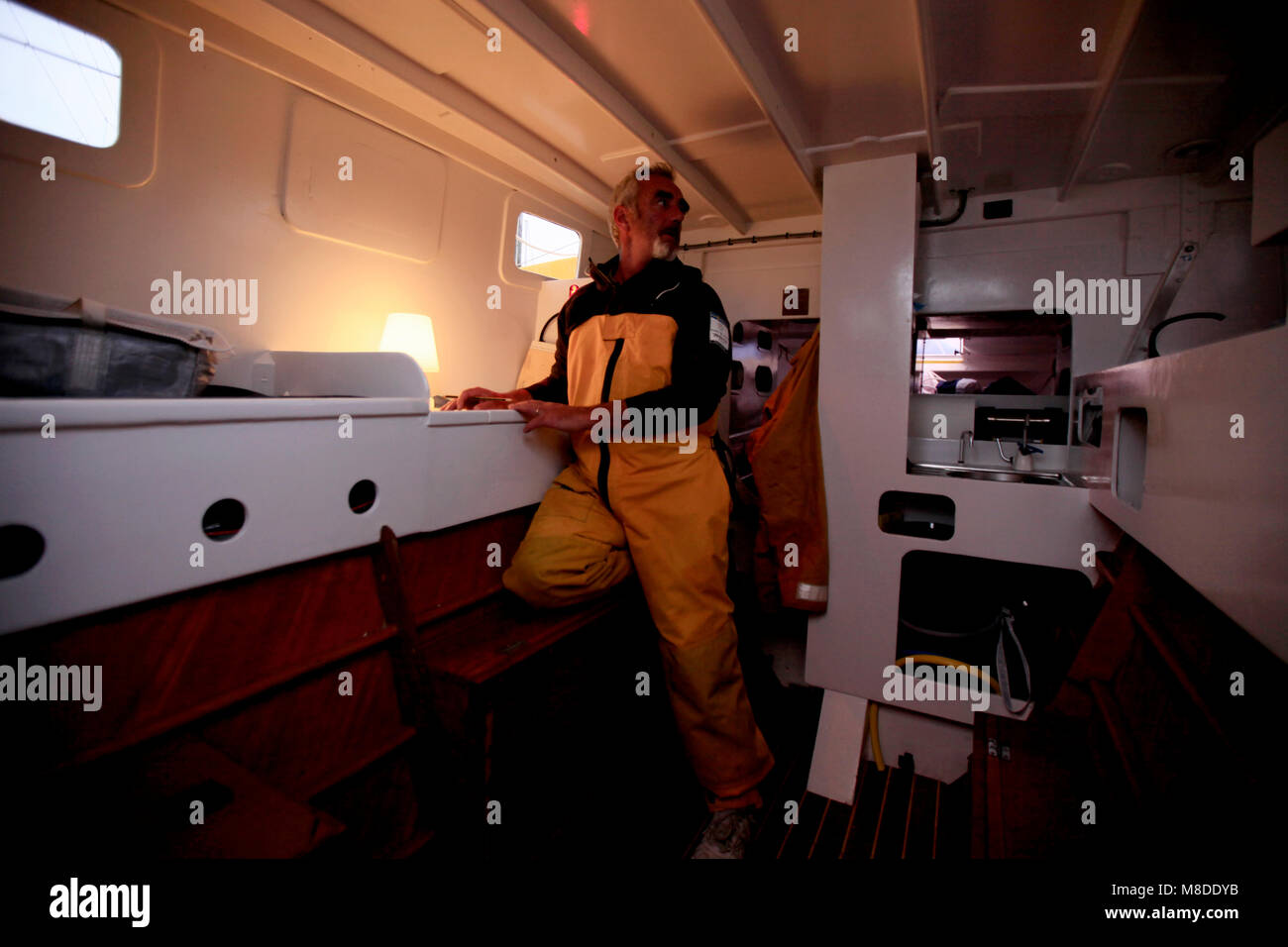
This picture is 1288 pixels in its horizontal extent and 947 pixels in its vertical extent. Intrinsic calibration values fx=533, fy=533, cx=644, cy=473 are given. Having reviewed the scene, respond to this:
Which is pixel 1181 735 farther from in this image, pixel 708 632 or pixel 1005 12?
pixel 1005 12

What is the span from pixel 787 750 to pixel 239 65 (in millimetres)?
3057

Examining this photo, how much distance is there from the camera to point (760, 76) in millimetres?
1650

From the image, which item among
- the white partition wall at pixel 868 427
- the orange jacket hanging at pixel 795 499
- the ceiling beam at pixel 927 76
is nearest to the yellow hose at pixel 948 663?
the white partition wall at pixel 868 427

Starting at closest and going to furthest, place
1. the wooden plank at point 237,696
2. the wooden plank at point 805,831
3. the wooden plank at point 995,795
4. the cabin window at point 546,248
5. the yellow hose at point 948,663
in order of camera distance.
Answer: the wooden plank at point 237,696, the wooden plank at point 995,795, the wooden plank at point 805,831, the yellow hose at point 948,663, the cabin window at point 546,248

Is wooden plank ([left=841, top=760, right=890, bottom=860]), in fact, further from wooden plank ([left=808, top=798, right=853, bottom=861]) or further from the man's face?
the man's face

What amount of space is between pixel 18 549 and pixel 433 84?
1.75m

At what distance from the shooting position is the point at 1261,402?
0.66m

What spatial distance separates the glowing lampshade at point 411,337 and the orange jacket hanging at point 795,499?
1334 millimetres

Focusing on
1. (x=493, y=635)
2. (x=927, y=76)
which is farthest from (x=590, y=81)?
(x=493, y=635)

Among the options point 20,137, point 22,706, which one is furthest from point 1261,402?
point 20,137

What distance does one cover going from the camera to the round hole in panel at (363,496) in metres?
1.14

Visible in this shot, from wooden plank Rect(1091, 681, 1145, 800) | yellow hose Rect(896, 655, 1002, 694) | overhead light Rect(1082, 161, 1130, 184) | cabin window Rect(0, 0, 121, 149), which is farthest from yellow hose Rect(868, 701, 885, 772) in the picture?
cabin window Rect(0, 0, 121, 149)

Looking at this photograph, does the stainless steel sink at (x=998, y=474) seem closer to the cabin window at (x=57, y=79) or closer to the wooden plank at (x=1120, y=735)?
the wooden plank at (x=1120, y=735)

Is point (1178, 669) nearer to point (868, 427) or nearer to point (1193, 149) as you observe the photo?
point (868, 427)
